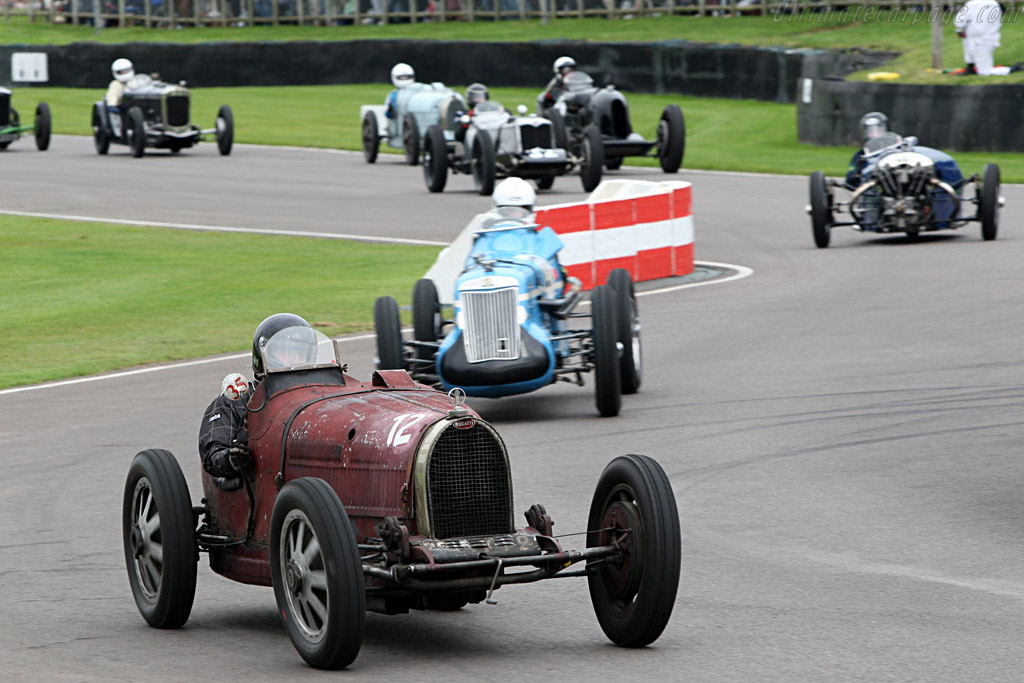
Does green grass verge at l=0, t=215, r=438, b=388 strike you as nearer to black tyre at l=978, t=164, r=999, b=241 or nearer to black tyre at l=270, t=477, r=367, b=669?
black tyre at l=978, t=164, r=999, b=241

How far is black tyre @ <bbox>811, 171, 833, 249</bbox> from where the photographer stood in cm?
2030

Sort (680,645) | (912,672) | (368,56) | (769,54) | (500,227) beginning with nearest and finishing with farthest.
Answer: (912,672)
(680,645)
(500,227)
(769,54)
(368,56)

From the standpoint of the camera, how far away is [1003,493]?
9359 millimetres

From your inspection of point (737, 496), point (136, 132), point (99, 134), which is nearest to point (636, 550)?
point (737, 496)

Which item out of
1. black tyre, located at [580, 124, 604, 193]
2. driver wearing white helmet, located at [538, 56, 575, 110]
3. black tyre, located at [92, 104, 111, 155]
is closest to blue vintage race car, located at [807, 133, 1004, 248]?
black tyre, located at [580, 124, 604, 193]

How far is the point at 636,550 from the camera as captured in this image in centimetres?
638

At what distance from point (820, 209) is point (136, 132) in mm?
17827

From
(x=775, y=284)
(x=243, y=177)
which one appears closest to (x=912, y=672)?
(x=775, y=284)

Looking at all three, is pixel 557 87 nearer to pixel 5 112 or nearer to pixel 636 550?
pixel 5 112

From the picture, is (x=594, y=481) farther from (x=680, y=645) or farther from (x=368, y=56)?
(x=368, y=56)

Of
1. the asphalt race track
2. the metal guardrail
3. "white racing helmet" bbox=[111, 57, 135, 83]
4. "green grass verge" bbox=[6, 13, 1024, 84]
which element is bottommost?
the asphalt race track

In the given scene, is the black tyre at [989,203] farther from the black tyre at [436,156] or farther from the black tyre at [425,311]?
the black tyre at [436,156]

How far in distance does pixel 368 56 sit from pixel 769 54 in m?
13.7

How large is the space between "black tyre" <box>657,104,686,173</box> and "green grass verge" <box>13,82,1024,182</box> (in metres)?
1.76
